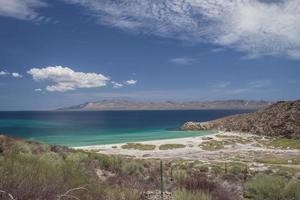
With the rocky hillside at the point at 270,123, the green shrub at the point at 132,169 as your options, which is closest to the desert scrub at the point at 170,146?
the rocky hillside at the point at 270,123

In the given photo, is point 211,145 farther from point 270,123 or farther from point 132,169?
point 132,169

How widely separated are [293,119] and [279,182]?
261 ft

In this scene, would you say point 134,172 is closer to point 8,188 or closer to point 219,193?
point 219,193

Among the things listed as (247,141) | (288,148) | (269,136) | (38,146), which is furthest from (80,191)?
(269,136)

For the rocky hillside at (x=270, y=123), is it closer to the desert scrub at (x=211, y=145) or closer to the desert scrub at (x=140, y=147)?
the desert scrub at (x=211, y=145)

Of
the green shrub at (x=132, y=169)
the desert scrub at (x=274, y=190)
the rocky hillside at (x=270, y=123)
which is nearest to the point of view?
the desert scrub at (x=274, y=190)

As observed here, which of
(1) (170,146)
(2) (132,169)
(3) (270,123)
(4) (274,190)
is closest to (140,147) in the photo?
(1) (170,146)

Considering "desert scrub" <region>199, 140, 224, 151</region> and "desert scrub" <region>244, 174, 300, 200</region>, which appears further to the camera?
"desert scrub" <region>199, 140, 224, 151</region>

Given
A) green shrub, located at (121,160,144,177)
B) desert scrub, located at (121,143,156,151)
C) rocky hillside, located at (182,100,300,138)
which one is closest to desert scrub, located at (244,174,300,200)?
green shrub, located at (121,160,144,177)

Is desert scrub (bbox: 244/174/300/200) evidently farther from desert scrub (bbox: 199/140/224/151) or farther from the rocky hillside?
the rocky hillside

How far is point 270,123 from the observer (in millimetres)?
90500

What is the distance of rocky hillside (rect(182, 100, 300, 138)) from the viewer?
8375cm

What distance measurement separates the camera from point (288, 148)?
2418 inches

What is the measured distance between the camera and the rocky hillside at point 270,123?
8375cm
